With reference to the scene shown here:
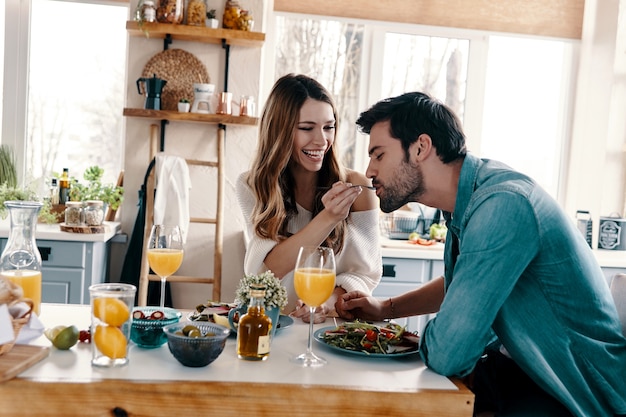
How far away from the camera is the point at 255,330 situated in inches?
54.9

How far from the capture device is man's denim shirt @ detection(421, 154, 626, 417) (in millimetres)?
1399

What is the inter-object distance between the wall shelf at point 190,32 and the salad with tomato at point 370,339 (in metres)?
2.42

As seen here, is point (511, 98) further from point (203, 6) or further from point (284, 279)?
point (284, 279)

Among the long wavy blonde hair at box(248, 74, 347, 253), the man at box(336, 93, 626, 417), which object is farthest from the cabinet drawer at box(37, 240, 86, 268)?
the man at box(336, 93, 626, 417)

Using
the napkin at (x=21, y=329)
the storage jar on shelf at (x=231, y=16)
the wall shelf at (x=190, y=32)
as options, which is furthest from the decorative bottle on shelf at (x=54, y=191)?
the napkin at (x=21, y=329)

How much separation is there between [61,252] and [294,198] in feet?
4.96

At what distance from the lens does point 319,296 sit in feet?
4.83

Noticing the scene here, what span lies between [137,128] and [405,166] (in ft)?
7.98

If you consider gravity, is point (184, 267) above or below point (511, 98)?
below

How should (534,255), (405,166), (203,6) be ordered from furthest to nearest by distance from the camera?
1. (203,6)
2. (405,166)
3. (534,255)

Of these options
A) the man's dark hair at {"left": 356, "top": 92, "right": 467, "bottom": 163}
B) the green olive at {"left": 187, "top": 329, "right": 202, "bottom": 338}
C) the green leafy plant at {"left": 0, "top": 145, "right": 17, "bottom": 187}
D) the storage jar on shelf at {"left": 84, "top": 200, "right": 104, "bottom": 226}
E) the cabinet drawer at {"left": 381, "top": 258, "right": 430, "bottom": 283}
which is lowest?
the cabinet drawer at {"left": 381, "top": 258, "right": 430, "bottom": 283}

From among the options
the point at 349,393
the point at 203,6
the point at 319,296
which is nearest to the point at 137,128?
the point at 203,6

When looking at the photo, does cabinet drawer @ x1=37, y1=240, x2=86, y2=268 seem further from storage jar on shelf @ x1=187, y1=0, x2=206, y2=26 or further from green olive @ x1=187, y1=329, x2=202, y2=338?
green olive @ x1=187, y1=329, x2=202, y2=338

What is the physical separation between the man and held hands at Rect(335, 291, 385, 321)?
33 cm
